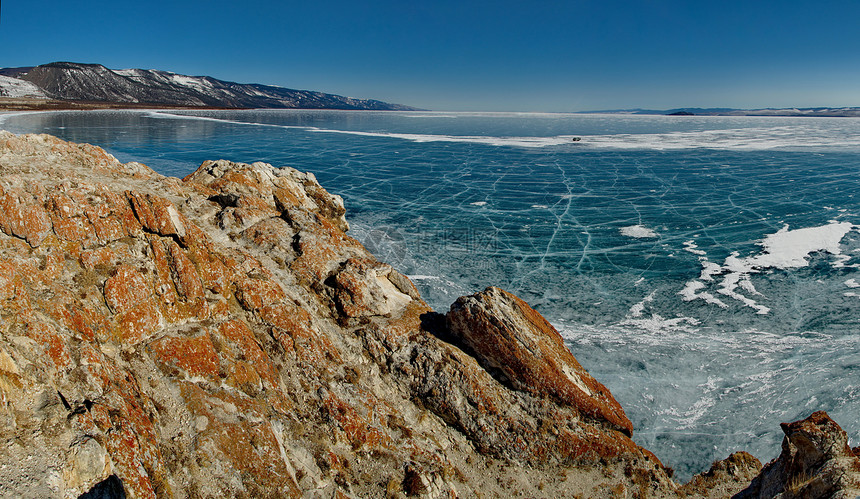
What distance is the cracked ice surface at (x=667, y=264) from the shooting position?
15.5 m

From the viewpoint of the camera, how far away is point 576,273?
24.7m

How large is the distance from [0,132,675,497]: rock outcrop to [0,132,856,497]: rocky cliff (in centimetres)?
4

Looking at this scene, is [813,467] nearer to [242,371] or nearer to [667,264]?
[242,371]

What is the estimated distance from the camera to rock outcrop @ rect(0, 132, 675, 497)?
7.06m

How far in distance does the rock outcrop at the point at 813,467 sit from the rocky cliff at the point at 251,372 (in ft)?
0.37

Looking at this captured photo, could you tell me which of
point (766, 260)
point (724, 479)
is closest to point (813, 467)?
point (724, 479)

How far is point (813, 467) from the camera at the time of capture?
8578mm

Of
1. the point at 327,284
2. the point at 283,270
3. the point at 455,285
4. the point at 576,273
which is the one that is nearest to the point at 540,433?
the point at 327,284

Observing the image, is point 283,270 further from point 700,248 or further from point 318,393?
point 700,248

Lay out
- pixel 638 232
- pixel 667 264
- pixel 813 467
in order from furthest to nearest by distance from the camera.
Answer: pixel 638 232, pixel 667 264, pixel 813 467

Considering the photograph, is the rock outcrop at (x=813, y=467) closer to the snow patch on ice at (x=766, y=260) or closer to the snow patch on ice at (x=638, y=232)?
the snow patch on ice at (x=766, y=260)

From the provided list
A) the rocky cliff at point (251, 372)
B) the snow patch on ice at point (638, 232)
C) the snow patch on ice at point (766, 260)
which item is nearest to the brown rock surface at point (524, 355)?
the rocky cliff at point (251, 372)

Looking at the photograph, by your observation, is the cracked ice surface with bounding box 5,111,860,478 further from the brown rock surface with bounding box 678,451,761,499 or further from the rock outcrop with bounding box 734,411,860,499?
the rock outcrop with bounding box 734,411,860,499

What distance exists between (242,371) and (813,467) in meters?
11.6
